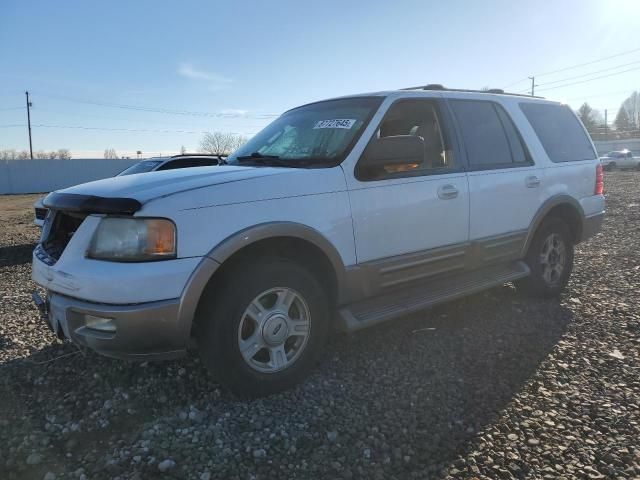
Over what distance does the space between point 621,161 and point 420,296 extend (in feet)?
135

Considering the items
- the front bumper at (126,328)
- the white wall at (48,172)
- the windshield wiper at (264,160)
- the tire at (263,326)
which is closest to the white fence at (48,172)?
the white wall at (48,172)

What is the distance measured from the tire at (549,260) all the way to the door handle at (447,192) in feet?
4.53

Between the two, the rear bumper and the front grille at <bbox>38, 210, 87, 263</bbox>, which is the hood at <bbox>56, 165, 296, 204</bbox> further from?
the rear bumper

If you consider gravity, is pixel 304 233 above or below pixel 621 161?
below

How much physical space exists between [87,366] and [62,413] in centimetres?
63

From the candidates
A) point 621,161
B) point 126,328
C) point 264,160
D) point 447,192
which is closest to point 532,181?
point 447,192

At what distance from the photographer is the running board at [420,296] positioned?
3297 mm

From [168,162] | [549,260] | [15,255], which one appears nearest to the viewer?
[549,260]

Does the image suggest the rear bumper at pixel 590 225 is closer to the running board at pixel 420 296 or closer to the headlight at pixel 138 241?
the running board at pixel 420 296

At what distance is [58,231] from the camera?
323 centimetres

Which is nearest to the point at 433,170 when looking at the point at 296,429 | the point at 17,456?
the point at 296,429

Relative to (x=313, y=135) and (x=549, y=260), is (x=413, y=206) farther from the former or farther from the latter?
(x=549, y=260)

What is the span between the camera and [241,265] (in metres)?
2.89

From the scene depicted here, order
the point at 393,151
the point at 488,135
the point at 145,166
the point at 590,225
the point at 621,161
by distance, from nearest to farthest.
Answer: the point at 393,151 → the point at 488,135 → the point at 590,225 → the point at 145,166 → the point at 621,161
